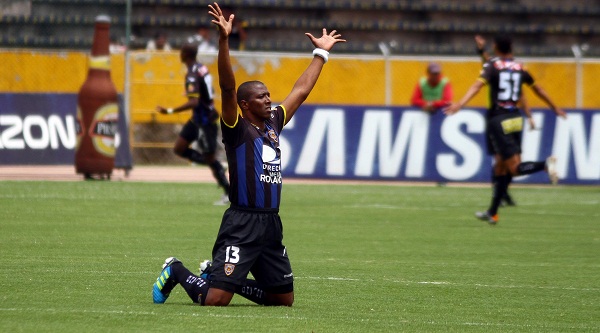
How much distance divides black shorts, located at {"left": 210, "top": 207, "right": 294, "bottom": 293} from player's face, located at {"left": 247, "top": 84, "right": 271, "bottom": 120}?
67cm

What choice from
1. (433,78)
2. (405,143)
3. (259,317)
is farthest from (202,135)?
(259,317)

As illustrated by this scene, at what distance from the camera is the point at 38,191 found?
16.9 metres

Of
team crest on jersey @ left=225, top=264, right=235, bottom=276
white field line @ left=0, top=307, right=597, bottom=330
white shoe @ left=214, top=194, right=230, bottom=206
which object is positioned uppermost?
team crest on jersey @ left=225, top=264, right=235, bottom=276

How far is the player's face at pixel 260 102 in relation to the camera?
8.02 metres

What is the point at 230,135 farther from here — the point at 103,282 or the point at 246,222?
the point at 103,282

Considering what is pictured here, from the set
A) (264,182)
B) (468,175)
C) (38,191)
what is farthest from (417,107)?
(264,182)

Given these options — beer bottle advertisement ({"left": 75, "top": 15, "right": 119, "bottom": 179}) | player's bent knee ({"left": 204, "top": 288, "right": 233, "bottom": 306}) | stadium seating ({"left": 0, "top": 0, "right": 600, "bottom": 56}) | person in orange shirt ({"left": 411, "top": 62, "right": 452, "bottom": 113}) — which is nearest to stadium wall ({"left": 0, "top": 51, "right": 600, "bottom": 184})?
person in orange shirt ({"left": 411, "top": 62, "right": 452, "bottom": 113})

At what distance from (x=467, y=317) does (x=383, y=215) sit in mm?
7493

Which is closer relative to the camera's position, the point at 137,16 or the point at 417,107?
the point at 417,107

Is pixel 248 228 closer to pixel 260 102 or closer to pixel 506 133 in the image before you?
pixel 260 102

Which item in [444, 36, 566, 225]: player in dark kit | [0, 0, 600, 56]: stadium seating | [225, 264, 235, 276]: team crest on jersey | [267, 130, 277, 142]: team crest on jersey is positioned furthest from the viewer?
[0, 0, 600, 56]: stadium seating

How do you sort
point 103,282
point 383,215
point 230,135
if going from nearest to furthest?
point 230,135
point 103,282
point 383,215

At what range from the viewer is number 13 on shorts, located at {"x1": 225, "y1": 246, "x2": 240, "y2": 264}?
779 cm

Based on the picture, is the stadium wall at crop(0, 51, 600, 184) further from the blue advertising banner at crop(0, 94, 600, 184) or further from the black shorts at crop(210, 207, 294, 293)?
the black shorts at crop(210, 207, 294, 293)
